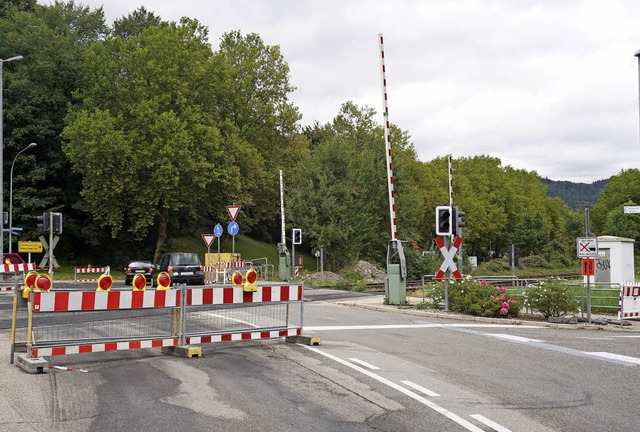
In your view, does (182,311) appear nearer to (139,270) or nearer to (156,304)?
(156,304)

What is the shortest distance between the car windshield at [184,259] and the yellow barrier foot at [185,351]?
2072 cm

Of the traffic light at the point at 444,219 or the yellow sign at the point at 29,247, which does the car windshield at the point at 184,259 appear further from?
the traffic light at the point at 444,219

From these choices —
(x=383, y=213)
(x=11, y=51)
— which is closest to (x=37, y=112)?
(x=11, y=51)

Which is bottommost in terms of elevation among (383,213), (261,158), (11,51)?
(383,213)

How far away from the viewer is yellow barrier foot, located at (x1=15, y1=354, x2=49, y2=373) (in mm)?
9133

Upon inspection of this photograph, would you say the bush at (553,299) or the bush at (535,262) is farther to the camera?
the bush at (535,262)

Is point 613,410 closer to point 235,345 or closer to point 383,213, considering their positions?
point 235,345

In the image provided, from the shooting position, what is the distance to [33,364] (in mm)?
9133

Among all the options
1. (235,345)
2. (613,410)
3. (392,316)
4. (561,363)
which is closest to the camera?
(613,410)

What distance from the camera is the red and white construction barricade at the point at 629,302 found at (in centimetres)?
1703

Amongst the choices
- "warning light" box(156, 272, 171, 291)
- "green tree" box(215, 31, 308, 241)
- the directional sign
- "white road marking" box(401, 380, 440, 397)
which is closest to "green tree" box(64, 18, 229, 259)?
"green tree" box(215, 31, 308, 241)

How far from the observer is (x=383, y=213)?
54.8 meters

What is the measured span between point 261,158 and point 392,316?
122 ft

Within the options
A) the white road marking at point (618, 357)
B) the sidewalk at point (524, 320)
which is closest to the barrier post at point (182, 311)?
the white road marking at point (618, 357)
